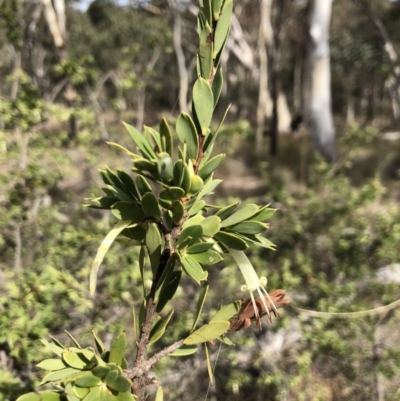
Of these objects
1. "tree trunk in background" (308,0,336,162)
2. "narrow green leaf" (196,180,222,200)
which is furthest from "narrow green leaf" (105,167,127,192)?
"tree trunk in background" (308,0,336,162)

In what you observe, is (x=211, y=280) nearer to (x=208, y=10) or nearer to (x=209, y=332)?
(x=209, y=332)

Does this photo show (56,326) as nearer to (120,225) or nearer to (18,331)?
(18,331)

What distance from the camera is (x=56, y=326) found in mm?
1765

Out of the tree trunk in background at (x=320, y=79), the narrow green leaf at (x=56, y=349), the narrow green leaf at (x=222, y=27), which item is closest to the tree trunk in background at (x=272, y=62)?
the tree trunk in background at (x=320, y=79)

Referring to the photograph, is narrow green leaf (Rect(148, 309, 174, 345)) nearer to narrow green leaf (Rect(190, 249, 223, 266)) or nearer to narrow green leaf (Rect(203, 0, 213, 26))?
narrow green leaf (Rect(190, 249, 223, 266))

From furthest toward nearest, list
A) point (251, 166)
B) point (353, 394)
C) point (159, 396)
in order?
point (251, 166) < point (353, 394) < point (159, 396)

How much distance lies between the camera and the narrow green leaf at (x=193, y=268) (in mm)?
521

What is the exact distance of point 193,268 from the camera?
0.53 meters

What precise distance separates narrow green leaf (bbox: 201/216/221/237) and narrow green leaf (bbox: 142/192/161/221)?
0.06m

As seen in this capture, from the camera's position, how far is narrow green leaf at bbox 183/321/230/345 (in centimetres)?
58

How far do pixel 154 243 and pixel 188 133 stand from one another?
15 cm

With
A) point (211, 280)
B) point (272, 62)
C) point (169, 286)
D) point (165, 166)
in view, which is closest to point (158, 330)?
point (169, 286)

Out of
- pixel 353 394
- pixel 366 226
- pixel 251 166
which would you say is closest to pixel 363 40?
pixel 251 166

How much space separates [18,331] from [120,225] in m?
1.06
